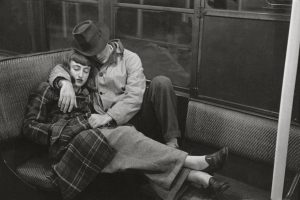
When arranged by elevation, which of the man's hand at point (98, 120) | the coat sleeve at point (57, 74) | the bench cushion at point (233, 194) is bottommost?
the bench cushion at point (233, 194)

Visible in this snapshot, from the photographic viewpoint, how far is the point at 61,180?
2.20 m

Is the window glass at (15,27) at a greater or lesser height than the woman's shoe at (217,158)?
greater

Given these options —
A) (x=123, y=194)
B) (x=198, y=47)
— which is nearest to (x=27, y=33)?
(x=198, y=47)

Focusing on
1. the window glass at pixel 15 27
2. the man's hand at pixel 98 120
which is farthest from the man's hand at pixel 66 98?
the window glass at pixel 15 27

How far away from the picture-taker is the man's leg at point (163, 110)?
2.51m

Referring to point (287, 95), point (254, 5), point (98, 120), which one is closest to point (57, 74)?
point (98, 120)

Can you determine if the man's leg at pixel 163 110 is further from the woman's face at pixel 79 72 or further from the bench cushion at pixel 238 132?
the woman's face at pixel 79 72

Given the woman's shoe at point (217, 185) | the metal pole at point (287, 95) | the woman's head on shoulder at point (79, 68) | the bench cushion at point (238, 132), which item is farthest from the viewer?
the woman's head on shoulder at point (79, 68)

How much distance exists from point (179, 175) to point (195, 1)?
1.11m

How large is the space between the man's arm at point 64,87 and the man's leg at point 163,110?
471mm

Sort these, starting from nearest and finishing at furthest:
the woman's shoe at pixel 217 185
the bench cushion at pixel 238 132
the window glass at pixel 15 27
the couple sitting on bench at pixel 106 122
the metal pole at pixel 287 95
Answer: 1. the metal pole at pixel 287 95
2. the woman's shoe at pixel 217 185
3. the couple sitting on bench at pixel 106 122
4. the bench cushion at pixel 238 132
5. the window glass at pixel 15 27

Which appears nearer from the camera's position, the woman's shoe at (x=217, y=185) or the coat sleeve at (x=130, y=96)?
the woman's shoe at (x=217, y=185)

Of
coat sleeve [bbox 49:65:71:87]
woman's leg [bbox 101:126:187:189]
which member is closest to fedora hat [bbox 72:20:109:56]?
coat sleeve [bbox 49:65:71:87]

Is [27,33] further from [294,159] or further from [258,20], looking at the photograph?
[294,159]
